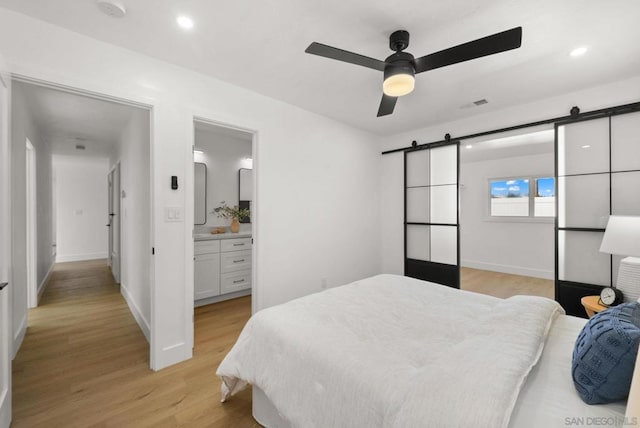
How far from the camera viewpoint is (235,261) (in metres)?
3.79

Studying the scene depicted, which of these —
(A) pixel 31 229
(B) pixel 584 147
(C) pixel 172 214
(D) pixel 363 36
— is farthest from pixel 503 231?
(A) pixel 31 229

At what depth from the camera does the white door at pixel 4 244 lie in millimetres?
1441

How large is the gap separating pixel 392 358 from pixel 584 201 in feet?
9.34

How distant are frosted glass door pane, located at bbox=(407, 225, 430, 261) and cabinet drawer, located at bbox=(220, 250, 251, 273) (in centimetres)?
236

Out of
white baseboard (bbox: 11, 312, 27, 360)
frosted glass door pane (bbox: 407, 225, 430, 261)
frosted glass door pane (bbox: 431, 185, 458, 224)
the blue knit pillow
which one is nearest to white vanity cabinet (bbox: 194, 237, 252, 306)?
white baseboard (bbox: 11, 312, 27, 360)

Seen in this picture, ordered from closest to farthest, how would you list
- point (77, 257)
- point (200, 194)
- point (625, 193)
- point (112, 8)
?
point (112, 8)
point (625, 193)
point (200, 194)
point (77, 257)

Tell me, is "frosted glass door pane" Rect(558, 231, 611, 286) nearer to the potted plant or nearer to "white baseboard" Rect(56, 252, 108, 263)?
the potted plant

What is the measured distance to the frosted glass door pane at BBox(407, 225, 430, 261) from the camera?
3.85 meters

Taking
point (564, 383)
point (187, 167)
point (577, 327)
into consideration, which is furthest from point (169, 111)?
point (577, 327)

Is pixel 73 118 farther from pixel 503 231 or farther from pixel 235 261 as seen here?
pixel 503 231

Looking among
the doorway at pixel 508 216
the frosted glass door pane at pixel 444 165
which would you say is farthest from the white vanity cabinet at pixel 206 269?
the doorway at pixel 508 216

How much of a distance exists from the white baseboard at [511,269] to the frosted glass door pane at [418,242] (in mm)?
2722

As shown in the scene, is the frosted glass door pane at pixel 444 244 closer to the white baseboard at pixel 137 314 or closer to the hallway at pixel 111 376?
the hallway at pixel 111 376

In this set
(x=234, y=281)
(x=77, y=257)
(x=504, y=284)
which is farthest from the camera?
(x=77, y=257)
